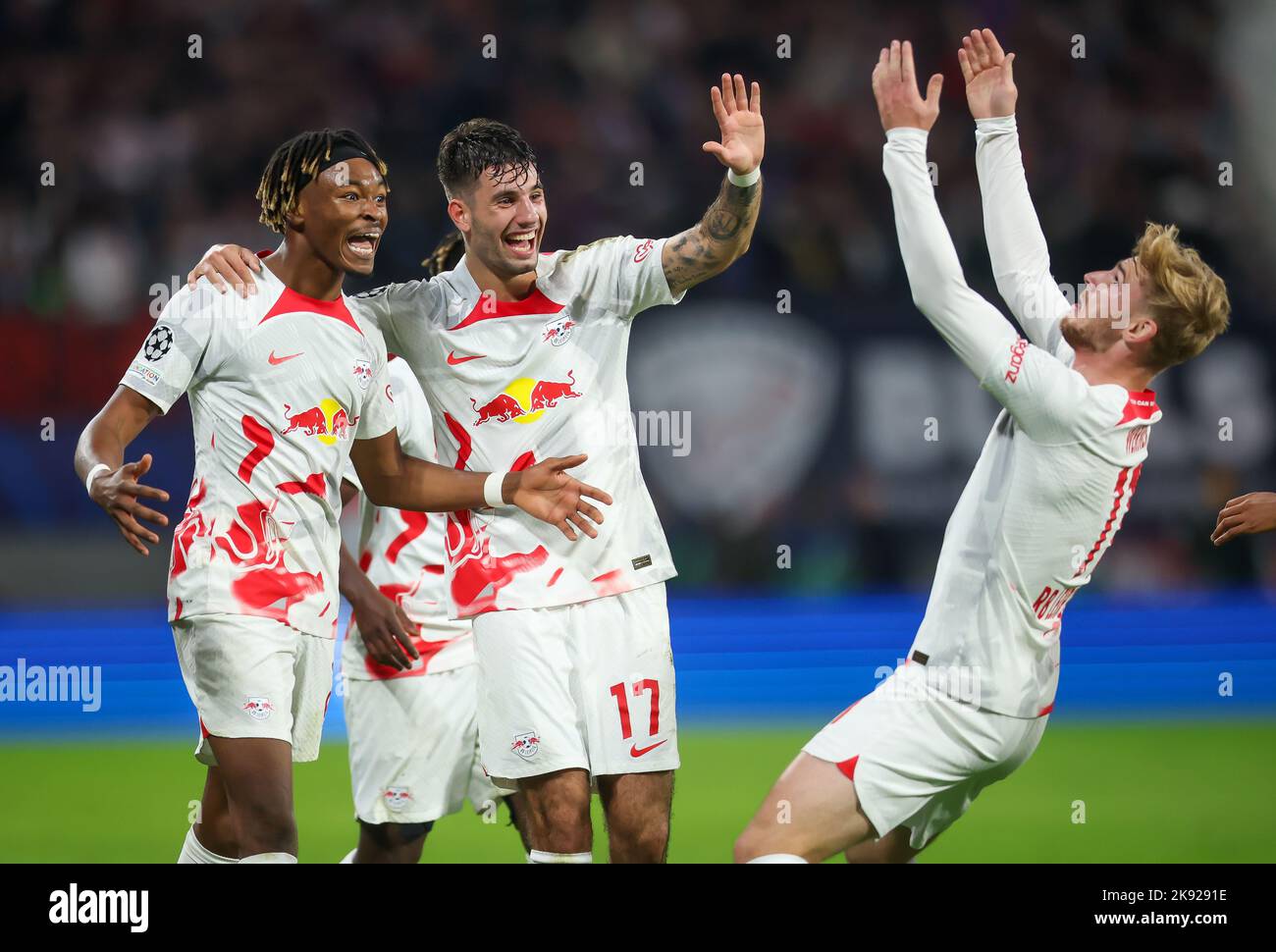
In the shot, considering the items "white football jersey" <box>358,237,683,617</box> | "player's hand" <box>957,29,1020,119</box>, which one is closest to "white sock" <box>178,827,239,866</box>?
"white football jersey" <box>358,237,683,617</box>

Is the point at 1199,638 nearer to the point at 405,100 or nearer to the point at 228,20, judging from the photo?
the point at 405,100

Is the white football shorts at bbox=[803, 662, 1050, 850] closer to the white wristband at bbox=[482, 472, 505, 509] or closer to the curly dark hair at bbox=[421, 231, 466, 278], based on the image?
the white wristband at bbox=[482, 472, 505, 509]

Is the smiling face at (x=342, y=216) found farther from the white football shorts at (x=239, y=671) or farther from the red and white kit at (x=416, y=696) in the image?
the white football shorts at (x=239, y=671)

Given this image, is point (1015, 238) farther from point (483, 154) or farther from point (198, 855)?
point (198, 855)

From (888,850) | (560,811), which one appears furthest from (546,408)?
(888,850)

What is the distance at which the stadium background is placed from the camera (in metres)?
9.18

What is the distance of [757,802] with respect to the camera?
709 centimetres

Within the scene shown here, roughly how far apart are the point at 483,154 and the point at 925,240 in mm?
1454

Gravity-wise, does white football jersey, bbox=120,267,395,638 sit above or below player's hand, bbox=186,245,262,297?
below

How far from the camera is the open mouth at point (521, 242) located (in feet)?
15.0

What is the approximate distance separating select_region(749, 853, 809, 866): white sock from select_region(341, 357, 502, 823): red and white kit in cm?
154

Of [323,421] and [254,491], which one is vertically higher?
[323,421]

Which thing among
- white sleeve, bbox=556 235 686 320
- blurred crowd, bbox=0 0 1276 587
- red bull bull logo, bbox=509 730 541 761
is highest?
blurred crowd, bbox=0 0 1276 587

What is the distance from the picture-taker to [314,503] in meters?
4.42
